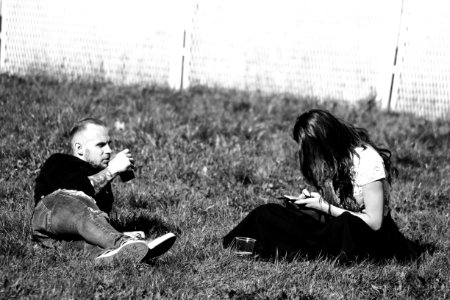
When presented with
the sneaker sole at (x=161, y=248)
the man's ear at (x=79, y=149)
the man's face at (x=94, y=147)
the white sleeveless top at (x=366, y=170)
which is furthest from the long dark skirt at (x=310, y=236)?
the man's ear at (x=79, y=149)

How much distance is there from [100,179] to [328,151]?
1.49 metres

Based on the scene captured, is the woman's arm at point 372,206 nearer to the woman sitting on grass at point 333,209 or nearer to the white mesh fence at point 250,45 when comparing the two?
the woman sitting on grass at point 333,209

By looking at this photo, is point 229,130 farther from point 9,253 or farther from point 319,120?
point 9,253

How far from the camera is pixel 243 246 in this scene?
16.6ft

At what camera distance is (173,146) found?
24.9 feet

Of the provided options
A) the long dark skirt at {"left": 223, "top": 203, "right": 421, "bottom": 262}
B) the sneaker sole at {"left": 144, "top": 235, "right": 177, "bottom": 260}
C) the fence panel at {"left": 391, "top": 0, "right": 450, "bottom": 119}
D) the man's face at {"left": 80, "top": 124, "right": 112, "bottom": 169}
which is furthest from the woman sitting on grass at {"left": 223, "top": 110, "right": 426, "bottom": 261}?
the fence panel at {"left": 391, "top": 0, "right": 450, "bottom": 119}

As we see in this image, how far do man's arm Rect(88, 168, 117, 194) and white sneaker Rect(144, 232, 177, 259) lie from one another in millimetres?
699

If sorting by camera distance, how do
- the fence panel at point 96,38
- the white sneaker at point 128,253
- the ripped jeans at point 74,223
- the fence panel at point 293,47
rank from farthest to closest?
the fence panel at point 96,38, the fence panel at point 293,47, the ripped jeans at point 74,223, the white sneaker at point 128,253

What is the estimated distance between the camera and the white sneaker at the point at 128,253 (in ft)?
14.5

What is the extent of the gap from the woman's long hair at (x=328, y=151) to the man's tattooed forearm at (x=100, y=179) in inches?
49.6

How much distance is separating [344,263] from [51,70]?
605 cm

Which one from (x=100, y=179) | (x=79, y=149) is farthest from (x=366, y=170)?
(x=79, y=149)

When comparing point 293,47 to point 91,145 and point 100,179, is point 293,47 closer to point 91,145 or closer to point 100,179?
point 91,145

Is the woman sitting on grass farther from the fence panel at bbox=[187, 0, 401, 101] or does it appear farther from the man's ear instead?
the fence panel at bbox=[187, 0, 401, 101]
